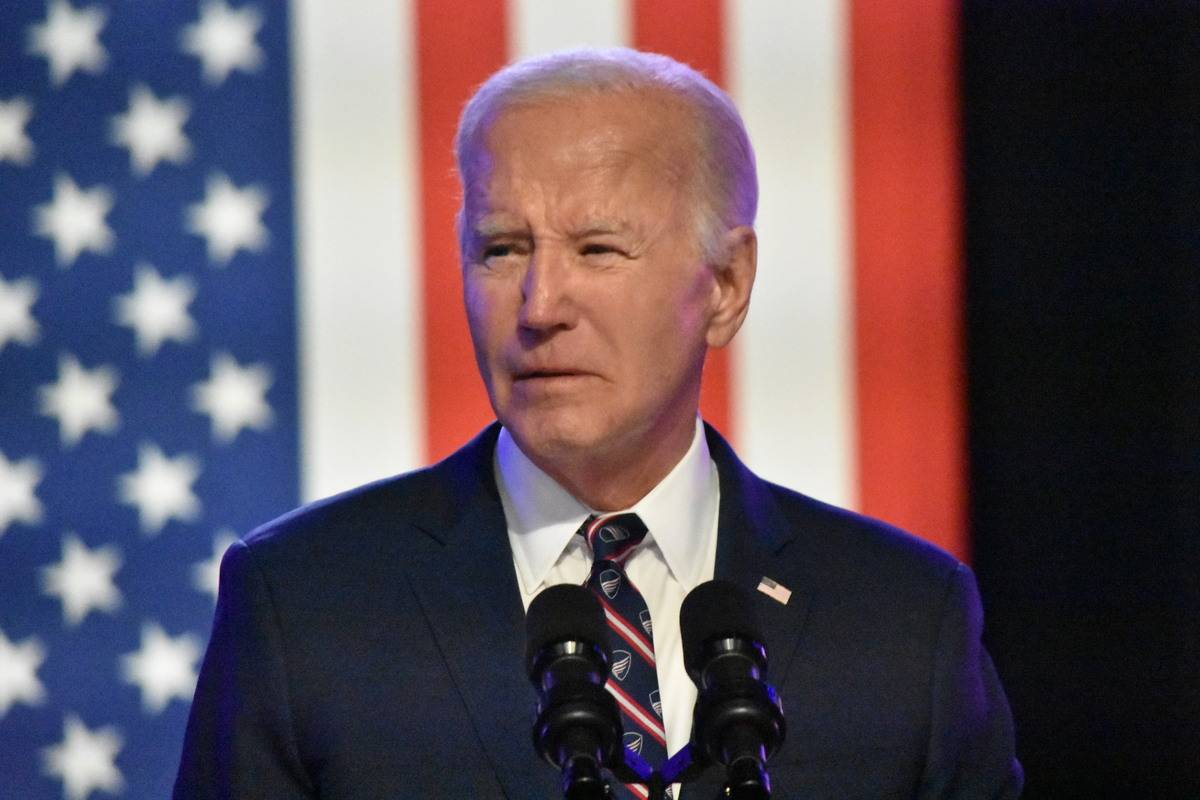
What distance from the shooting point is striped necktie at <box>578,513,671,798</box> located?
5.18ft

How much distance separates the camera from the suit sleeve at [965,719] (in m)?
1.73

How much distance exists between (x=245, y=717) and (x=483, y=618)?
263 millimetres

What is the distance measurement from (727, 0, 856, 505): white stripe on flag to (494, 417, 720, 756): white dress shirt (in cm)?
64

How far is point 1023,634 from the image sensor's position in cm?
246

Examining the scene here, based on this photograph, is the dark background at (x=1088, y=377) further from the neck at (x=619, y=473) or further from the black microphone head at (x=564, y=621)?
the black microphone head at (x=564, y=621)

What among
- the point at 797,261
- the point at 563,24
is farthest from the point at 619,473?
the point at 563,24

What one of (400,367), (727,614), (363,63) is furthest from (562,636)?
(363,63)

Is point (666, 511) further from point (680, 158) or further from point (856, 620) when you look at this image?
point (680, 158)

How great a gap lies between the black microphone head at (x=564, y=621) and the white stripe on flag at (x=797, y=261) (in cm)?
125

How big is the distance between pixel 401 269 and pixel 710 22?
0.61m

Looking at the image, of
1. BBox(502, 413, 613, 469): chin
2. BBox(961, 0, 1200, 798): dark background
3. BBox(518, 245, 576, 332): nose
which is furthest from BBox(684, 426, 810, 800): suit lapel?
BBox(961, 0, 1200, 798): dark background

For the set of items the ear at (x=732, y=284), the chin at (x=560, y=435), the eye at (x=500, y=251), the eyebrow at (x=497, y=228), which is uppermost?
the eyebrow at (x=497, y=228)

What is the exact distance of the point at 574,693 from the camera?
105 cm

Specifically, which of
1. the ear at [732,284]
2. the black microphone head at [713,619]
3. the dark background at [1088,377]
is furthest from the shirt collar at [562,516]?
the dark background at [1088,377]
